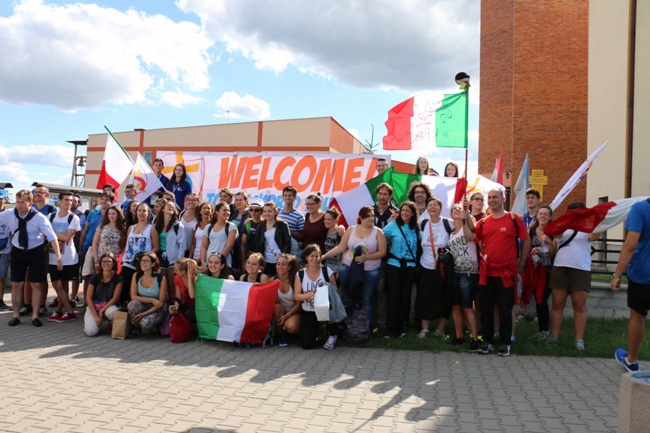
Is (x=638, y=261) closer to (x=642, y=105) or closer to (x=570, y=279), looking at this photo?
(x=570, y=279)

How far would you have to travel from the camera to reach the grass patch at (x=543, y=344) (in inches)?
272

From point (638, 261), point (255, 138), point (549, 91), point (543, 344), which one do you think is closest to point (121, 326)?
point (543, 344)

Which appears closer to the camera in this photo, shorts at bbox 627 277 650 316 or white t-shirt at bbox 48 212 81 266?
shorts at bbox 627 277 650 316

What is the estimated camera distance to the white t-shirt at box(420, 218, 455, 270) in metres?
7.33

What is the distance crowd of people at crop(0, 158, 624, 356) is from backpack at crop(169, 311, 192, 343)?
10 cm

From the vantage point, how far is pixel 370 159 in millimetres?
10273

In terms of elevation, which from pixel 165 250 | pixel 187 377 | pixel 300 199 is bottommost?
pixel 187 377

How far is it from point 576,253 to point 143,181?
7674 mm

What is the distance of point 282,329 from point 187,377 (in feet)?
5.76

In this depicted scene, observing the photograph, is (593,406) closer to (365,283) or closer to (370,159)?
(365,283)

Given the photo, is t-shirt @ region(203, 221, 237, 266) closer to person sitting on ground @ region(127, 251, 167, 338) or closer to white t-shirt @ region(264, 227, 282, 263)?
white t-shirt @ region(264, 227, 282, 263)

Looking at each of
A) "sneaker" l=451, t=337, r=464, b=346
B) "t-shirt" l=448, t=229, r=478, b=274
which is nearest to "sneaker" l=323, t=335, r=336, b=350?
"sneaker" l=451, t=337, r=464, b=346

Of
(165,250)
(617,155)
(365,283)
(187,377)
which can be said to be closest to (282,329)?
(365,283)

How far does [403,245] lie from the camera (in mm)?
7504
